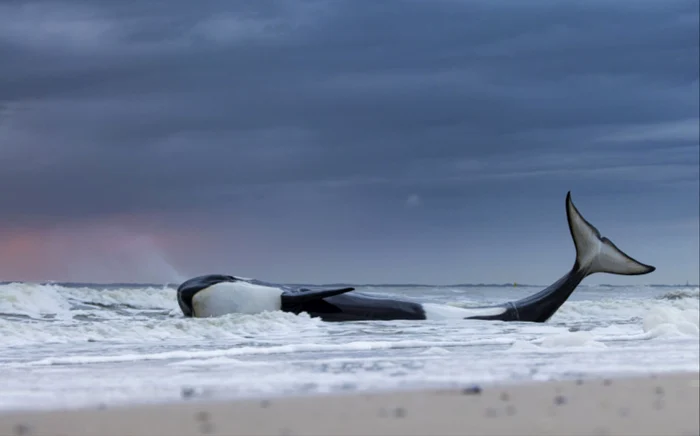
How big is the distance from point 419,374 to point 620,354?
1.30 m

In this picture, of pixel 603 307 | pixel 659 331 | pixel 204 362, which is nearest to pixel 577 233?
pixel 603 307

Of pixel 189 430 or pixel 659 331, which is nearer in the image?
pixel 189 430

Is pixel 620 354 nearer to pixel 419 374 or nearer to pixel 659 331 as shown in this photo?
pixel 419 374

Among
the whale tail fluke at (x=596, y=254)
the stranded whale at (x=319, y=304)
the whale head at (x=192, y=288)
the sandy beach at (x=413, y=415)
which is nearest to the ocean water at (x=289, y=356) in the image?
the sandy beach at (x=413, y=415)

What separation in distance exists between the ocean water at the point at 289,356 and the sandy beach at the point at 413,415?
0.24m

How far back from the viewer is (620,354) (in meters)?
4.10

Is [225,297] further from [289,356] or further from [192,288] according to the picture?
[289,356]

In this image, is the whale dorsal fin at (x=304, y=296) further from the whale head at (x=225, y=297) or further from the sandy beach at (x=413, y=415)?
the sandy beach at (x=413, y=415)

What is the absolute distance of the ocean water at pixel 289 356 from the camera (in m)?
3.03

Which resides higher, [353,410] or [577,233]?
[577,233]

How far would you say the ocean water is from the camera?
303 cm

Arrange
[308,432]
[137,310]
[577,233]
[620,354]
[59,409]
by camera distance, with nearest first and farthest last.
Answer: [308,432], [59,409], [620,354], [577,233], [137,310]

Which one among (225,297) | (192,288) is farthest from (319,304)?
(192,288)

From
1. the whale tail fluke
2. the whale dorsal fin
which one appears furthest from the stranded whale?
the whale tail fluke
